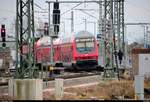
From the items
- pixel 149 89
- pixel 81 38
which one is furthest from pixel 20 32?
pixel 81 38

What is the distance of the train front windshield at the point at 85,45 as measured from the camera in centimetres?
5247

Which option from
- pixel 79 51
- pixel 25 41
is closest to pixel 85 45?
pixel 79 51

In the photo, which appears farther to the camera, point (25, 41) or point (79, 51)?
point (79, 51)

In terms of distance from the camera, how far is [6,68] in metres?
58.3

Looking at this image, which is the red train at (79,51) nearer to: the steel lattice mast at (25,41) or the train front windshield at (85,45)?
the train front windshield at (85,45)

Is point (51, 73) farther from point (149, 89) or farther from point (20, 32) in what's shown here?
point (20, 32)

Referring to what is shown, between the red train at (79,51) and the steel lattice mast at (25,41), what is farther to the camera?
the red train at (79,51)

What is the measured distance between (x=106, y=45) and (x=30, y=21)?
11.6m

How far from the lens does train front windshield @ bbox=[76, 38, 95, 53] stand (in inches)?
2066

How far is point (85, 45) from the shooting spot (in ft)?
174

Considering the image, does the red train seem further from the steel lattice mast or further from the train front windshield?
the steel lattice mast

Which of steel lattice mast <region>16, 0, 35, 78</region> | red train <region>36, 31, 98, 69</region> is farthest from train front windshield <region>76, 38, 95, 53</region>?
steel lattice mast <region>16, 0, 35, 78</region>

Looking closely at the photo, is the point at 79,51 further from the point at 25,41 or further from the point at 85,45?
the point at 25,41

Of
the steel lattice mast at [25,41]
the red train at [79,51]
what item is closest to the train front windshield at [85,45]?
the red train at [79,51]
